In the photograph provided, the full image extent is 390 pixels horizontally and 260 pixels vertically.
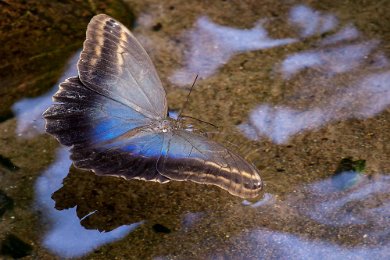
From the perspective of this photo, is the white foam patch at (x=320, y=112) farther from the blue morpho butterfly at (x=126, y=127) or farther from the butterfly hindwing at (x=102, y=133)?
the butterfly hindwing at (x=102, y=133)

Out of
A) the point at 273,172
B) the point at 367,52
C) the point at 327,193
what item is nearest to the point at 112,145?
the point at 273,172

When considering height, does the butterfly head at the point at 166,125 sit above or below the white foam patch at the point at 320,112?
above

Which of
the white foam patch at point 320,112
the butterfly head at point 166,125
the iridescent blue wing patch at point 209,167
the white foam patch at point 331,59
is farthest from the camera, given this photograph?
the white foam patch at point 331,59

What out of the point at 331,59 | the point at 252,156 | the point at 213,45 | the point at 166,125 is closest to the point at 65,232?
the point at 166,125

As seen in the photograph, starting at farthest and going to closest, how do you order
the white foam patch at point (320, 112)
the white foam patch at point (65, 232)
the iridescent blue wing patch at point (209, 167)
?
the white foam patch at point (320, 112) < the white foam patch at point (65, 232) < the iridescent blue wing patch at point (209, 167)

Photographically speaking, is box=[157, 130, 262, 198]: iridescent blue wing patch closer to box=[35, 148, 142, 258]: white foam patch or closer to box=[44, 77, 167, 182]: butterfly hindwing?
box=[44, 77, 167, 182]: butterfly hindwing

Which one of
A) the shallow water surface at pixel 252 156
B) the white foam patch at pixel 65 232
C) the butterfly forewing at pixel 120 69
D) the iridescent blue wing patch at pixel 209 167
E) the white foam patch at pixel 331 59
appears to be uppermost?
the butterfly forewing at pixel 120 69

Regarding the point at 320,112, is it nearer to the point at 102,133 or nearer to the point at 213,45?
the point at 213,45

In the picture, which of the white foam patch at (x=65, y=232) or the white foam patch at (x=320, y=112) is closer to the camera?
the white foam patch at (x=65, y=232)

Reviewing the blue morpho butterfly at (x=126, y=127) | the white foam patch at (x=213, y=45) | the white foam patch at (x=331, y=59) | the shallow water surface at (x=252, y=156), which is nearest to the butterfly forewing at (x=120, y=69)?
the blue morpho butterfly at (x=126, y=127)
